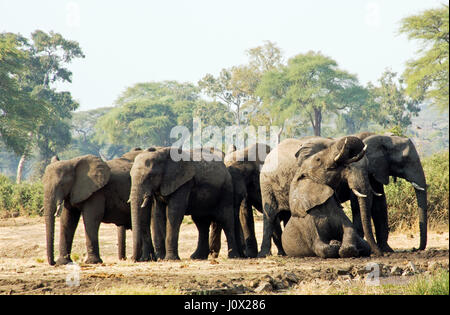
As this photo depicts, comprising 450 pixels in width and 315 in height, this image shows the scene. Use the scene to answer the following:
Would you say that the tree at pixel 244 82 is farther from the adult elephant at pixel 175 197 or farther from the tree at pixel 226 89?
the adult elephant at pixel 175 197

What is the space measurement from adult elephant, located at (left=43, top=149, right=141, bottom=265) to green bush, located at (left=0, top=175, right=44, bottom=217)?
12030 millimetres

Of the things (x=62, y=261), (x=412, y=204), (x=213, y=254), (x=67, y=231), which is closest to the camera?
(x=62, y=261)

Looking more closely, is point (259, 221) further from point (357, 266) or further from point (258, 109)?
point (258, 109)

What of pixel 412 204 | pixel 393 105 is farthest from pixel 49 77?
pixel 412 204

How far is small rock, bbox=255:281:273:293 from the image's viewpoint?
9575 mm

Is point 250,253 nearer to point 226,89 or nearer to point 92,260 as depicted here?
point 92,260

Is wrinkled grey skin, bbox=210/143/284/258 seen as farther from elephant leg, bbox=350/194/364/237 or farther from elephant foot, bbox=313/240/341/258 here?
elephant foot, bbox=313/240/341/258

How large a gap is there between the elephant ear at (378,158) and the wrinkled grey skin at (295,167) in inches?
51.8

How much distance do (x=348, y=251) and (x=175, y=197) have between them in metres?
3.46

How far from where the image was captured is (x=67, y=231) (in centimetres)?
1467

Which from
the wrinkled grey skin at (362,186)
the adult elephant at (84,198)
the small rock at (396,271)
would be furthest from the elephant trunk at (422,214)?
the adult elephant at (84,198)

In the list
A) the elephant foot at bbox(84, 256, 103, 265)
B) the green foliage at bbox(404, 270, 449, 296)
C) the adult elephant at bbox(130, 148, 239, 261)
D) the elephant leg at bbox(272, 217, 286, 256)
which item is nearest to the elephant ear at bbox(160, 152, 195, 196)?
the adult elephant at bbox(130, 148, 239, 261)

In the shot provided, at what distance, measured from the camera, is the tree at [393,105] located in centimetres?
5888
